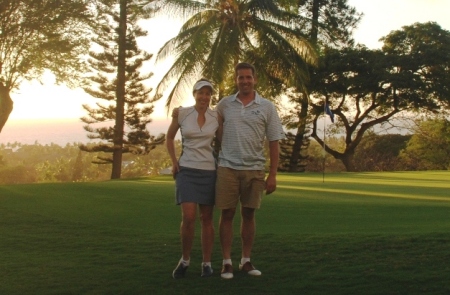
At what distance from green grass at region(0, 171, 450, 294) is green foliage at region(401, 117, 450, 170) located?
38048 mm

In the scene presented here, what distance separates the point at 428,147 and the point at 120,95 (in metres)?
24.0

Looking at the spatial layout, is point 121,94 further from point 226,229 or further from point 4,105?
point 226,229

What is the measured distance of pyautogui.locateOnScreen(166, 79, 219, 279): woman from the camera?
19.0 feet

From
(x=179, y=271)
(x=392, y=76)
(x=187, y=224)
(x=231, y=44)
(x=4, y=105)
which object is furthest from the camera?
(x=392, y=76)

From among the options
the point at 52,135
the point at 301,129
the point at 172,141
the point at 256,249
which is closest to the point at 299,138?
the point at 301,129

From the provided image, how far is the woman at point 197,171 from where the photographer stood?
19.0ft

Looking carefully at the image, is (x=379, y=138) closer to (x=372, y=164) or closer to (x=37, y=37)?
(x=372, y=164)

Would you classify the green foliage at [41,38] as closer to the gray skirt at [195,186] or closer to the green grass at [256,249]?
the green grass at [256,249]

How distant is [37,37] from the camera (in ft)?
99.8

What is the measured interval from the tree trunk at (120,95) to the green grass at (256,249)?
975 inches

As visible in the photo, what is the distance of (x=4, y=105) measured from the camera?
29500 millimetres

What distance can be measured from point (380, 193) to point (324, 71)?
28284mm

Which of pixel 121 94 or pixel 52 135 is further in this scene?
pixel 52 135

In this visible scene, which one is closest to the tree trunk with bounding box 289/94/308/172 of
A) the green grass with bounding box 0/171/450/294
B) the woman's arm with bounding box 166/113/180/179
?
the green grass with bounding box 0/171/450/294
